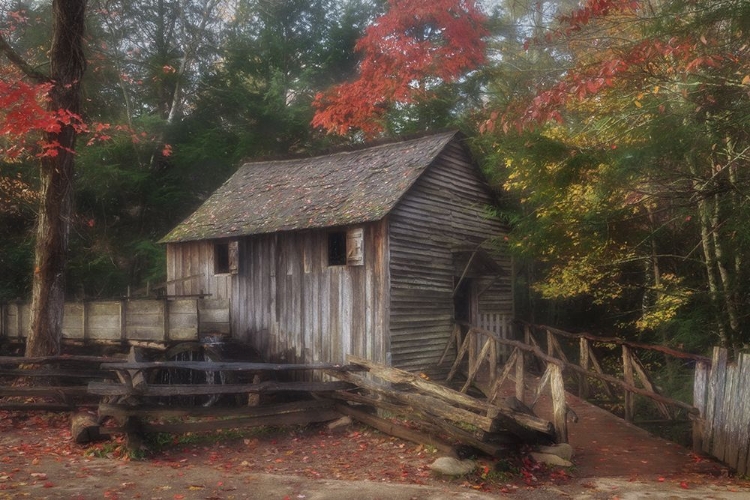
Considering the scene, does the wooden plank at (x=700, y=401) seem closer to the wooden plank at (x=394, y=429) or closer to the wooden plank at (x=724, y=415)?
the wooden plank at (x=724, y=415)

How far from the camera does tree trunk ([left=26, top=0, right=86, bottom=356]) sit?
11914 millimetres

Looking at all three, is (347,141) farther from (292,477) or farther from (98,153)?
(292,477)

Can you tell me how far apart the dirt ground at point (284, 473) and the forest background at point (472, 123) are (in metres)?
4.15

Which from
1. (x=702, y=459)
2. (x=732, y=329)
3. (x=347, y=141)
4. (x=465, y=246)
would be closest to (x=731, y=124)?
(x=732, y=329)

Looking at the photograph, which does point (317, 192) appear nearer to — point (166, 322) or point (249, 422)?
point (166, 322)

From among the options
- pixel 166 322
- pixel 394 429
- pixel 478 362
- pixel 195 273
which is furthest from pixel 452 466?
pixel 195 273

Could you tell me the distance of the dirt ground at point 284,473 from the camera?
741cm

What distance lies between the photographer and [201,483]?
307 inches

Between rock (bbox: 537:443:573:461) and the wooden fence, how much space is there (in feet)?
26.7

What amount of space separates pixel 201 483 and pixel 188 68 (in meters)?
20.7

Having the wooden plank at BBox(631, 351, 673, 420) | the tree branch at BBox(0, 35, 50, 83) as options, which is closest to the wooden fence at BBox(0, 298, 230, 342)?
the tree branch at BBox(0, 35, 50, 83)

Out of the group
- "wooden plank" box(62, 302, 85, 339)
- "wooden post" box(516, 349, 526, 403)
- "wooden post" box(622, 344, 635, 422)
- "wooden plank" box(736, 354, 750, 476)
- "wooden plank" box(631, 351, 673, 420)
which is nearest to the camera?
"wooden plank" box(736, 354, 750, 476)

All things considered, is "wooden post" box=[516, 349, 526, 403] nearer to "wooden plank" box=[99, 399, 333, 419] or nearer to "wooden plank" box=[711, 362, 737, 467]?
"wooden plank" box=[711, 362, 737, 467]

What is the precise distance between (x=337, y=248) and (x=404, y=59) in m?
10.0
